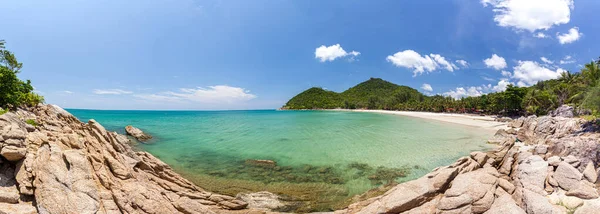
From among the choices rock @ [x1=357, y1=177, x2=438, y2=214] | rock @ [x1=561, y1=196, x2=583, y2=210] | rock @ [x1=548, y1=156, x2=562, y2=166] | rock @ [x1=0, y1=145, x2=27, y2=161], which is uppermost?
rock @ [x1=0, y1=145, x2=27, y2=161]

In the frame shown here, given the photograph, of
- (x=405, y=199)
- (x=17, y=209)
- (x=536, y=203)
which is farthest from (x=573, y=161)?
(x=17, y=209)

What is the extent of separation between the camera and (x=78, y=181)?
7.70m

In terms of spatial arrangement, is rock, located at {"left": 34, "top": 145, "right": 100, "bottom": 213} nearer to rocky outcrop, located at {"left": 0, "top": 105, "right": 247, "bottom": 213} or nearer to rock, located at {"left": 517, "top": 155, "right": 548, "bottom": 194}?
rocky outcrop, located at {"left": 0, "top": 105, "right": 247, "bottom": 213}

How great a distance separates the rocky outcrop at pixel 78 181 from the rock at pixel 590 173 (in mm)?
15366

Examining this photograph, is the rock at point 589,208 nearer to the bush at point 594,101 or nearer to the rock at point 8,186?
the bush at point 594,101

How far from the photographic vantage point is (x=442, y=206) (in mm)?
8453

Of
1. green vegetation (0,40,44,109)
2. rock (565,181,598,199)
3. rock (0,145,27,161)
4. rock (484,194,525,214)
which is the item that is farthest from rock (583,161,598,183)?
green vegetation (0,40,44,109)

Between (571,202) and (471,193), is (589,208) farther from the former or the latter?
(471,193)

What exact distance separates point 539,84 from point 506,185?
12851cm

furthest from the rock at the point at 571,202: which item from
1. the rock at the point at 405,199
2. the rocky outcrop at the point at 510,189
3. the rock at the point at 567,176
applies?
the rock at the point at 405,199

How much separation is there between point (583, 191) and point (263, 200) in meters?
13.2

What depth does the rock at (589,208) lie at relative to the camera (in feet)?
23.9

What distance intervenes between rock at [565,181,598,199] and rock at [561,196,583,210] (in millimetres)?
255

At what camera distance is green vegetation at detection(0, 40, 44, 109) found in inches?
466
